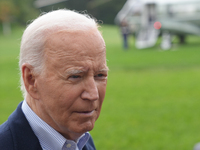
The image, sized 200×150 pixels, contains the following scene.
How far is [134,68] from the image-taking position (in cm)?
1549

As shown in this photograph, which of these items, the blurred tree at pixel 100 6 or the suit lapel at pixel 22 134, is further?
the blurred tree at pixel 100 6

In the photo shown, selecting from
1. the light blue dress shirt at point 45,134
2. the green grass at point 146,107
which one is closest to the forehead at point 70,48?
the light blue dress shirt at point 45,134

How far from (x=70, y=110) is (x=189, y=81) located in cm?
1102

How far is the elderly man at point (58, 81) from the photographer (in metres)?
1.44

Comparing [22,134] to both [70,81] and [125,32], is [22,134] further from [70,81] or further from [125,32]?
[125,32]

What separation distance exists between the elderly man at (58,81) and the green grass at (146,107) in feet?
2.51

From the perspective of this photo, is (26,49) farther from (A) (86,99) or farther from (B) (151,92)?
(B) (151,92)

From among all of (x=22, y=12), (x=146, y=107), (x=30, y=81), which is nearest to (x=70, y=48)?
(x=30, y=81)

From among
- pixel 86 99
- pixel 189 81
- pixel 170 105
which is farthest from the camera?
pixel 189 81

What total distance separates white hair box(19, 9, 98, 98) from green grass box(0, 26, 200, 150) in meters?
0.74

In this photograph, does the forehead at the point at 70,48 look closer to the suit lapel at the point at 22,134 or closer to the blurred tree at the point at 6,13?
the suit lapel at the point at 22,134

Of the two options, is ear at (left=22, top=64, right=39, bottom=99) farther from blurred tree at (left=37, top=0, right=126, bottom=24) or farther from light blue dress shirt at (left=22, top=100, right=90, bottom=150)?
blurred tree at (left=37, top=0, right=126, bottom=24)

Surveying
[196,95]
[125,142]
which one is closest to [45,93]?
[125,142]

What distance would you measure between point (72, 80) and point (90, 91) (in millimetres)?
97
